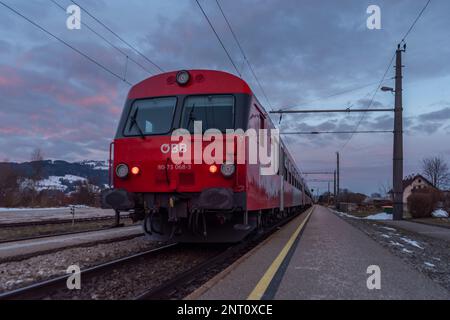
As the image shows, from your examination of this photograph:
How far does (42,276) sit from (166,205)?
245cm

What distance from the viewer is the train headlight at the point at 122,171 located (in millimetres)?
8648

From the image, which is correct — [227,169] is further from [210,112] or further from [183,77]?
[183,77]

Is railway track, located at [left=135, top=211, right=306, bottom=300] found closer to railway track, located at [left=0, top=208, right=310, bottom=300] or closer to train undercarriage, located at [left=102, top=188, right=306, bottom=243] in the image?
railway track, located at [left=0, top=208, right=310, bottom=300]

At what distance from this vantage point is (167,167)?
838cm

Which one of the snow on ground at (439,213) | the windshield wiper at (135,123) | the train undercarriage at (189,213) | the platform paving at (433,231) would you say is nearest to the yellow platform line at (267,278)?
the train undercarriage at (189,213)

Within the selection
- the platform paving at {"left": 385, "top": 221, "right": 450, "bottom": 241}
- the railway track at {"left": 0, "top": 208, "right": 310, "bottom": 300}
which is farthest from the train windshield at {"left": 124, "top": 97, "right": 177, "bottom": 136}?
the platform paving at {"left": 385, "top": 221, "right": 450, "bottom": 241}

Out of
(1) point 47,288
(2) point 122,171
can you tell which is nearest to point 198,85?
(2) point 122,171

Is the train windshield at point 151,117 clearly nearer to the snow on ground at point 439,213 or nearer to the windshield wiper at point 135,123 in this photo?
the windshield wiper at point 135,123

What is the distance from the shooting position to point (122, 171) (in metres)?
8.70

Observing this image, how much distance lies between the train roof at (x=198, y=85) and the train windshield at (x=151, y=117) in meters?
0.17

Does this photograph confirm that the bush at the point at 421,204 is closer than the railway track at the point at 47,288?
No

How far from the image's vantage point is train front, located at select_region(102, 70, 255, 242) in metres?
8.21

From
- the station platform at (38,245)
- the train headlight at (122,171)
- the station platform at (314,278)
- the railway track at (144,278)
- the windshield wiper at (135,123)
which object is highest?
the windshield wiper at (135,123)
